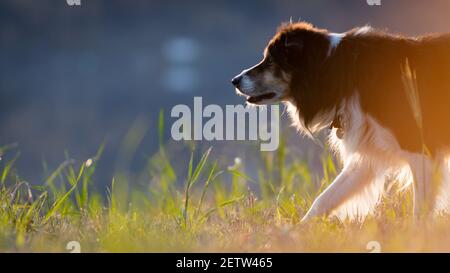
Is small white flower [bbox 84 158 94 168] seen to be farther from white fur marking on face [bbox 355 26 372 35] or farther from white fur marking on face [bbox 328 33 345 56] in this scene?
white fur marking on face [bbox 355 26 372 35]

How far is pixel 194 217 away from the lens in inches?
228

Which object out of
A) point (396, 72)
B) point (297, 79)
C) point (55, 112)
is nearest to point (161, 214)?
point (297, 79)

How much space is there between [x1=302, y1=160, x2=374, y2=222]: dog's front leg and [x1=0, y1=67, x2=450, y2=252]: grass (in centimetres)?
20

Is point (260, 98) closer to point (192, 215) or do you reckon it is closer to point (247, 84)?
point (247, 84)

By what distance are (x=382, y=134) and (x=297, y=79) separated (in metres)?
0.87

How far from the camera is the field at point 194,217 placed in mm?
4418

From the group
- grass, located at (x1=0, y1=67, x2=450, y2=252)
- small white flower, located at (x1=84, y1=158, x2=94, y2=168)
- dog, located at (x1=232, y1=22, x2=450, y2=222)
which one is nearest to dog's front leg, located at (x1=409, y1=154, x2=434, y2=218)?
dog, located at (x1=232, y1=22, x2=450, y2=222)

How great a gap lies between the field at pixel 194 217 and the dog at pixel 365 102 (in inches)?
9.2

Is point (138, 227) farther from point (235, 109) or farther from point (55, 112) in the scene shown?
point (55, 112)

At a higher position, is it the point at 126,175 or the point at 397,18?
the point at 397,18

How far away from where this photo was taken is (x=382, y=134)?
5.74m

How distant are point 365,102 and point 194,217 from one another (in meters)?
1.44

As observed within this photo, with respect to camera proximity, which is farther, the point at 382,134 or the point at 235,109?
the point at 235,109
